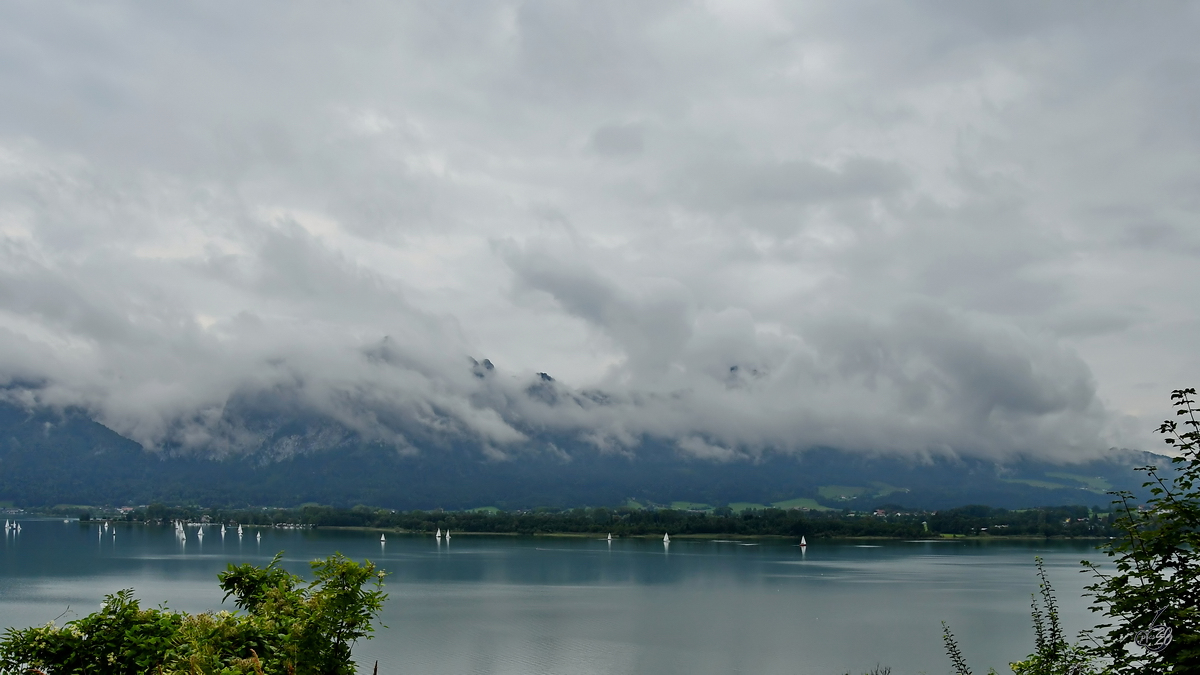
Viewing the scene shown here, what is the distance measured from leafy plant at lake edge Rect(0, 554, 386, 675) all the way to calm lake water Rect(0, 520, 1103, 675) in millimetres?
25774

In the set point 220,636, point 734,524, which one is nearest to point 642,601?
point 220,636

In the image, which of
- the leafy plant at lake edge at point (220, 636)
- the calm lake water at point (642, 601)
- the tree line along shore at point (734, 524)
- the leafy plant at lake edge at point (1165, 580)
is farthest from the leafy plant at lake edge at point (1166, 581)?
the tree line along shore at point (734, 524)

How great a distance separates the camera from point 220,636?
7887 millimetres

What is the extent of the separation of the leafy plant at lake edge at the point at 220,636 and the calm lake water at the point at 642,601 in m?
25.8

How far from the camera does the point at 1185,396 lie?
6969mm

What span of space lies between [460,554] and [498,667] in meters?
57.7

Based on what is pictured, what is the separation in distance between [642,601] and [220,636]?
4770 cm

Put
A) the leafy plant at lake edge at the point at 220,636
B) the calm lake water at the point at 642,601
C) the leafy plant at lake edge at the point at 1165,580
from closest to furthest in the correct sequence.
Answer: the leafy plant at lake edge at the point at 1165,580 < the leafy plant at lake edge at the point at 220,636 < the calm lake water at the point at 642,601

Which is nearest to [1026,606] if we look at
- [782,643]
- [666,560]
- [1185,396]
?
[782,643]

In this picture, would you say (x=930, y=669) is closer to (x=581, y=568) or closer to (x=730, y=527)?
(x=581, y=568)

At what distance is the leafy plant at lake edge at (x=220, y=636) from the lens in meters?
7.96

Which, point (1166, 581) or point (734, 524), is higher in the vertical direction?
point (1166, 581)

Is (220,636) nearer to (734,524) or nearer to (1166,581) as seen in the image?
(1166,581)

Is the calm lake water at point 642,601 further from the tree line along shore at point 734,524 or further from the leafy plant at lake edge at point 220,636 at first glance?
Result: the leafy plant at lake edge at point 220,636
